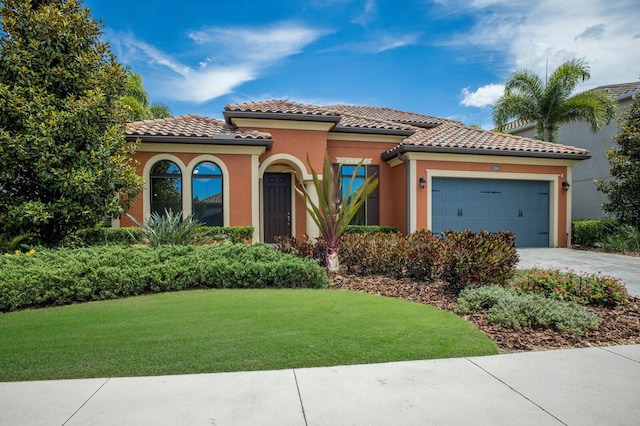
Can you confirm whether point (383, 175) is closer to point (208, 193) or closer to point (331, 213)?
point (208, 193)

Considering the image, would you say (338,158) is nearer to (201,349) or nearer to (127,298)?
(127,298)

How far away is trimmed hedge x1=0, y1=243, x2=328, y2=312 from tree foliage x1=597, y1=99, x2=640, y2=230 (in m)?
13.2

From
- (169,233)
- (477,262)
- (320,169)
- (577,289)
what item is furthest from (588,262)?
(169,233)

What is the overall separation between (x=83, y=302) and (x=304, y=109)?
9841 millimetres

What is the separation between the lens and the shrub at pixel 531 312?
185 inches

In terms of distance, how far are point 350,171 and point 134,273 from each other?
984 cm

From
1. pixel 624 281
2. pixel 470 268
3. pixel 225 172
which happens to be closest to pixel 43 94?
pixel 225 172

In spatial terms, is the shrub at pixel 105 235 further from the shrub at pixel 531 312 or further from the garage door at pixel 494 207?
the garage door at pixel 494 207

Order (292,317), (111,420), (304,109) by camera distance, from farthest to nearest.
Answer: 1. (304,109)
2. (292,317)
3. (111,420)

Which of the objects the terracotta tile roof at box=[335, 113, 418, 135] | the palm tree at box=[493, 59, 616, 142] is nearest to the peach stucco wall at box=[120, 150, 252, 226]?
the terracotta tile roof at box=[335, 113, 418, 135]

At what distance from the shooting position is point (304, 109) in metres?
13.4

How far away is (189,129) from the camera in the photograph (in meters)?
11.9

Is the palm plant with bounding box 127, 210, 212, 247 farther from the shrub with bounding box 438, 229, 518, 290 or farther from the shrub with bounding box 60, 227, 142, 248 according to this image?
the shrub with bounding box 438, 229, 518, 290

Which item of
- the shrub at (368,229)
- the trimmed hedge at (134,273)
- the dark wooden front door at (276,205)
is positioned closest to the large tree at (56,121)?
the trimmed hedge at (134,273)
